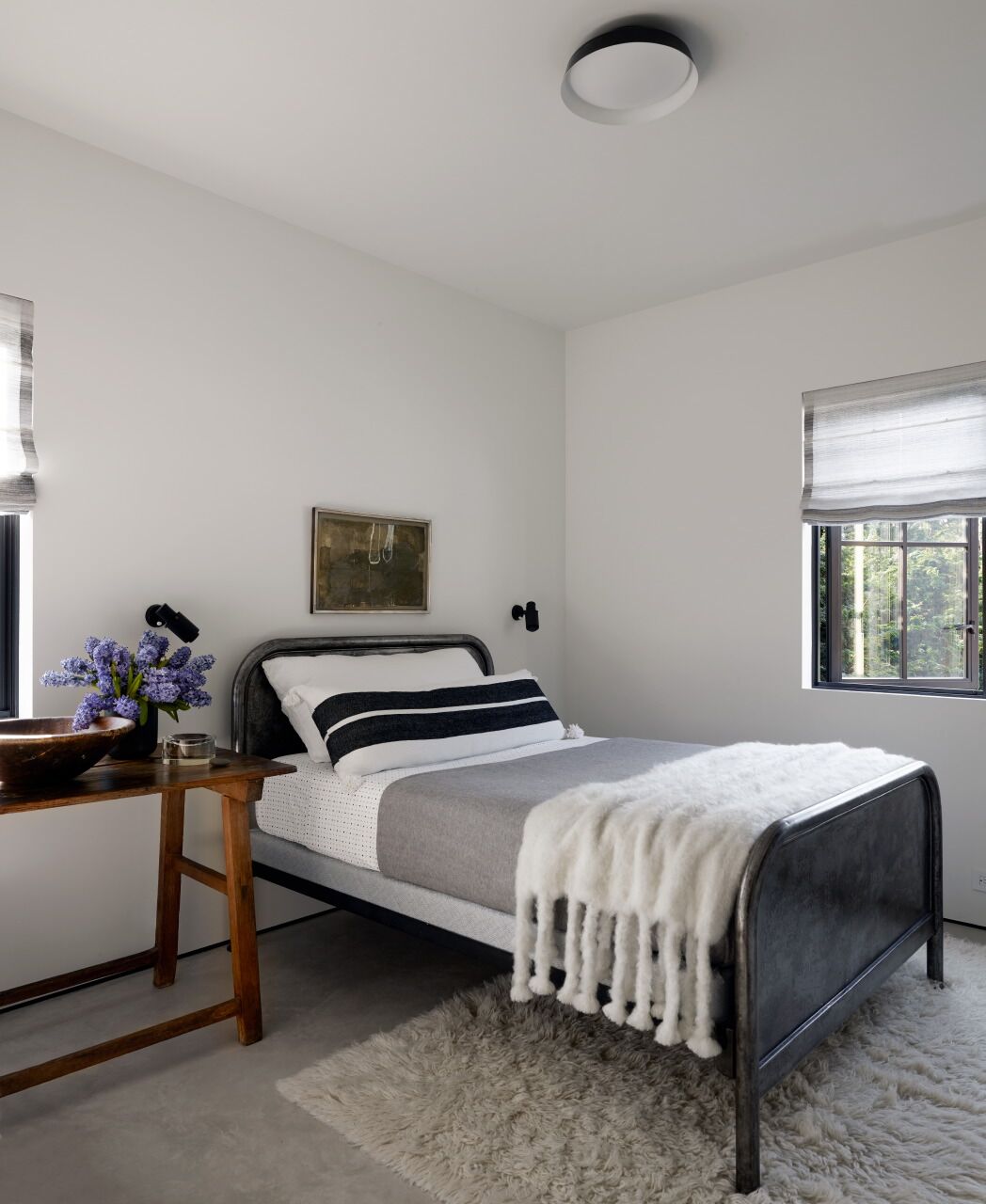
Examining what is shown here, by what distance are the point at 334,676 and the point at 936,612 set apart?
2439 mm

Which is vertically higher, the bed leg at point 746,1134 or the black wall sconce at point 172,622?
the black wall sconce at point 172,622

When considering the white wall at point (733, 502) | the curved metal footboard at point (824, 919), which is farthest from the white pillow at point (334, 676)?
the curved metal footboard at point (824, 919)

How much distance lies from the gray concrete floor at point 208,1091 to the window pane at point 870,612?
2.05 meters

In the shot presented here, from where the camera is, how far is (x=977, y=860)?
3254mm

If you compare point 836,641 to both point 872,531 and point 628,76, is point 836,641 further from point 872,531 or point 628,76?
point 628,76

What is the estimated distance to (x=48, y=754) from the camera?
1.98 metres

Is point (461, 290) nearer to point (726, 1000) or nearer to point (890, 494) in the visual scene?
point (890, 494)

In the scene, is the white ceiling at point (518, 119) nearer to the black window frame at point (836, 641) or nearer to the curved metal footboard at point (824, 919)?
the black window frame at point (836, 641)

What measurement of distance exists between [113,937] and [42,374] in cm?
178

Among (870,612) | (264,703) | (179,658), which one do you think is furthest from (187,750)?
(870,612)

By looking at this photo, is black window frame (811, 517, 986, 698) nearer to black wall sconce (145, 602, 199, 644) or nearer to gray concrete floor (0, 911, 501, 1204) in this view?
gray concrete floor (0, 911, 501, 1204)

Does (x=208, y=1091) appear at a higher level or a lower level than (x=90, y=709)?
lower

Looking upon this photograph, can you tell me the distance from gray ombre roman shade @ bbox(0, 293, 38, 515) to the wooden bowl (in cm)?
86

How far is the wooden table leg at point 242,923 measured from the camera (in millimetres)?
2326
